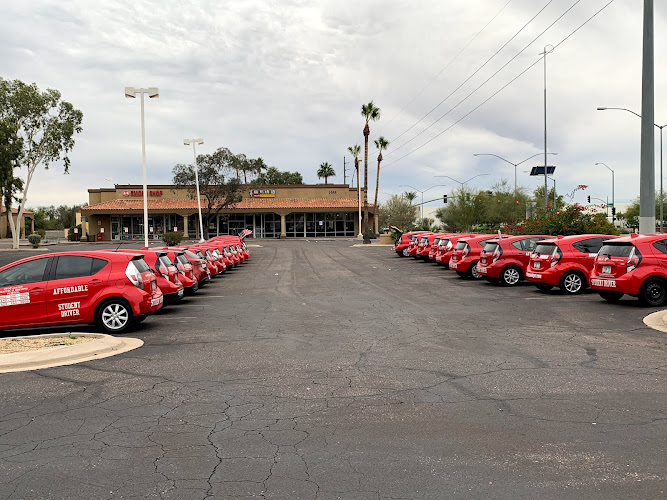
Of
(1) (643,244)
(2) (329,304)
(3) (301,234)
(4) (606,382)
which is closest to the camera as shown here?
(4) (606,382)

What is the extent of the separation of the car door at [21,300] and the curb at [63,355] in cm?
172

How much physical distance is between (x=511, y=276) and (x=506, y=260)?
0.53 meters

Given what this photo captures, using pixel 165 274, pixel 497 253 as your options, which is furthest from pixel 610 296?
pixel 165 274

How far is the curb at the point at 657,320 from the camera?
10.7 meters

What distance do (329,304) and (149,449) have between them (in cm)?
1014

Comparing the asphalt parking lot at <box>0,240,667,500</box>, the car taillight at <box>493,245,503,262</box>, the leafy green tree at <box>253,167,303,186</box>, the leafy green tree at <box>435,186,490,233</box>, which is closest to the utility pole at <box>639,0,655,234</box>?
the car taillight at <box>493,245,503,262</box>

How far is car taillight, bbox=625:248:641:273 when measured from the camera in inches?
521

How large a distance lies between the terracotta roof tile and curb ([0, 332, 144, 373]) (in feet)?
207

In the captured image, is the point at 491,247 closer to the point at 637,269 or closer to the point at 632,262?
the point at 632,262

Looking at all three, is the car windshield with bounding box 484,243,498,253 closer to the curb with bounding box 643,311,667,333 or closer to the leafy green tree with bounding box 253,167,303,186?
the curb with bounding box 643,311,667,333

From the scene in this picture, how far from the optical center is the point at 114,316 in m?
11.0

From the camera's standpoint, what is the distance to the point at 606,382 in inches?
278

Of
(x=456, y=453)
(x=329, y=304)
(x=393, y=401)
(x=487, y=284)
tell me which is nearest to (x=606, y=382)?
(x=393, y=401)

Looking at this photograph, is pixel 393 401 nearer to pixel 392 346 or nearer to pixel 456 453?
pixel 456 453
